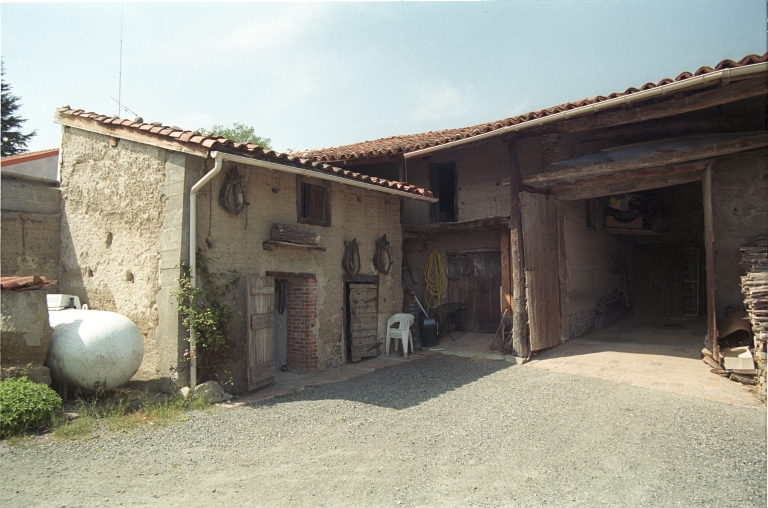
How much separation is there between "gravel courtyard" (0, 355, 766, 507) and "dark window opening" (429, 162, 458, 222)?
5633mm

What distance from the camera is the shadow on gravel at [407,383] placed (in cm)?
646

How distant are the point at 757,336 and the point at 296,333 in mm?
6693

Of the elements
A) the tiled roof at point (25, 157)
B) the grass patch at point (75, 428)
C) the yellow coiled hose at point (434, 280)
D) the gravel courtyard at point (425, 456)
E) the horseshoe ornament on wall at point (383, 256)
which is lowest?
the gravel courtyard at point (425, 456)

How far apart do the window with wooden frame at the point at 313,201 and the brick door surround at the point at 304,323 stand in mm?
1098

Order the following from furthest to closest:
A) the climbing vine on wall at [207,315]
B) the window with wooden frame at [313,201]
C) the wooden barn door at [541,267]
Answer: the wooden barn door at [541,267]
the window with wooden frame at [313,201]
the climbing vine on wall at [207,315]

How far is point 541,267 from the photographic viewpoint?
8742 mm

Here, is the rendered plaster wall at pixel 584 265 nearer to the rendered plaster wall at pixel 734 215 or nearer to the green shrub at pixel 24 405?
the rendered plaster wall at pixel 734 215

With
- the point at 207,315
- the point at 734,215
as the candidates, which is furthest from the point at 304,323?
the point at 734,215

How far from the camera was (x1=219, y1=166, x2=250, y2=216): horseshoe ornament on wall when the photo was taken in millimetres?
6766

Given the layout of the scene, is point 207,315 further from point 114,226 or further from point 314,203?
point 314,203

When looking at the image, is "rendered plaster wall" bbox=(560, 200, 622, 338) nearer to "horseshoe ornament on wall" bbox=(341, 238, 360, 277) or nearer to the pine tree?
"horseshoe ornament on wall" bbox=(341, 238, 360, 277)

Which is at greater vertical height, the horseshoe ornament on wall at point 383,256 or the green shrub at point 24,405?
the horseshoe ornament on wall at point 383,256

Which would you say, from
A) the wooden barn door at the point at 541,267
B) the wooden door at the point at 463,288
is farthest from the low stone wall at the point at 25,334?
the wooden door at the point at 463,288

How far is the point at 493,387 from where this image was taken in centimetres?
691
